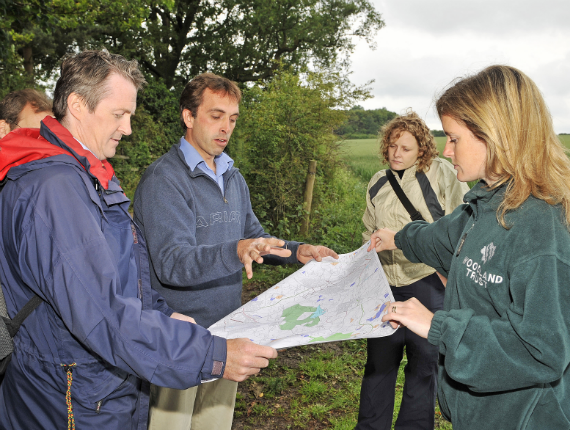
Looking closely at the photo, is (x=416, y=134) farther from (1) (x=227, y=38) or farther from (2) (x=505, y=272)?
(1) (x=227, y=38)

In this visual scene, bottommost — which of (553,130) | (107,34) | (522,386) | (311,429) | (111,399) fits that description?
(311,429)

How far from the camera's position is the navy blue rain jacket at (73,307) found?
1.54 metres

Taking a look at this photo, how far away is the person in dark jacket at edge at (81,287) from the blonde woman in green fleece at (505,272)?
79cm

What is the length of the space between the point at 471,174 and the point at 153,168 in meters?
1.76

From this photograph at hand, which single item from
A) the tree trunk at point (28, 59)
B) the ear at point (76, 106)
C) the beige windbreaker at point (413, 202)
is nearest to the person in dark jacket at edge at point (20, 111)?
the ear at point (76, 106)

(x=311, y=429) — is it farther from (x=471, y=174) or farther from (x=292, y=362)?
(x=471, y=174)

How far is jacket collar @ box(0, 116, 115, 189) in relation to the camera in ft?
5.36

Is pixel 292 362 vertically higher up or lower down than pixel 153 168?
lower down

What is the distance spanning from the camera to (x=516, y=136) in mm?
1750

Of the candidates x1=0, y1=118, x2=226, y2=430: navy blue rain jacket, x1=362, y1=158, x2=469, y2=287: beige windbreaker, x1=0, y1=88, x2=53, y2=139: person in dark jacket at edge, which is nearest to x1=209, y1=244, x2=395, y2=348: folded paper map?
x1=0, y1=118, x2=226, y2=430: navy blue rain jacket

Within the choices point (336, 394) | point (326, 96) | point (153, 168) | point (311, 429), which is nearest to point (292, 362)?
point (336, 394)

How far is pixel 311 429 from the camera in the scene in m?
3.79

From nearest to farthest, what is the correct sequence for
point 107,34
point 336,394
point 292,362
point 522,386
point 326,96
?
point 522,386
point 336,394
point 292,362
point 326,96
point 107,34

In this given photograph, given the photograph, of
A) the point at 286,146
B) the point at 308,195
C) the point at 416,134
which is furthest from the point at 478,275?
the point at 286,146
